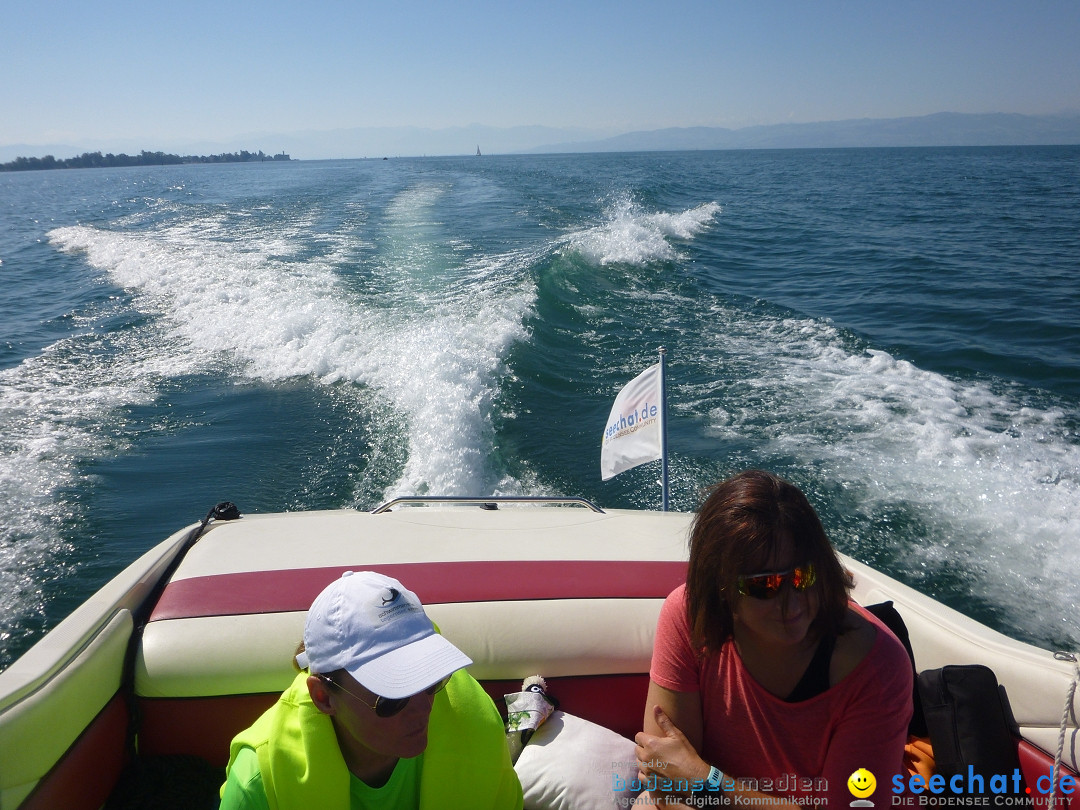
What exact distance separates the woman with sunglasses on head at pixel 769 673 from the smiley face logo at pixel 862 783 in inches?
0.5

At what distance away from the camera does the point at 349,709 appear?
4.63 ft

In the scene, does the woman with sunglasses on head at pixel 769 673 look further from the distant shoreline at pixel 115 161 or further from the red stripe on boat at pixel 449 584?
the distant shoreline at pixel 115 161

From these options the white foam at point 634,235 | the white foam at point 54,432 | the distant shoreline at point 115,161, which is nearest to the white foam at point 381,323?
the white foam at point 54,432

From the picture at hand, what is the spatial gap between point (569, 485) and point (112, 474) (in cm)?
367

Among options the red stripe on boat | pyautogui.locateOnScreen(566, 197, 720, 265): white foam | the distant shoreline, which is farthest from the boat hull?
the distant shoreline

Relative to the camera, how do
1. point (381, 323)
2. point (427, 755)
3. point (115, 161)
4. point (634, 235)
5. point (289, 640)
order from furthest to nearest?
1. point (115, 161)
2. point (634, 235)
3. point (381, 323)
4. point (289, 640)
5. point (427, 755)

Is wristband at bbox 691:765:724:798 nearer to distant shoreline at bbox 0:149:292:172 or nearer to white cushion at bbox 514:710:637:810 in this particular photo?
white cushion at bbox 514:710:637:810

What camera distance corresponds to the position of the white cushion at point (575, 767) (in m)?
1.88

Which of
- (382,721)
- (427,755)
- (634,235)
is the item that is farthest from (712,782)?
(634,235)

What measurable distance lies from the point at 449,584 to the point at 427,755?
832 mm

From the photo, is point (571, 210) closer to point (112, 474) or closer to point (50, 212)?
point (112, 474)

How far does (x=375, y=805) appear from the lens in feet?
5.00

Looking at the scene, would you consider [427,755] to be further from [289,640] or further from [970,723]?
[970,723]

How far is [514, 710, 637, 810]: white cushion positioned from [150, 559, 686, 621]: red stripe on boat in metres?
0.44
